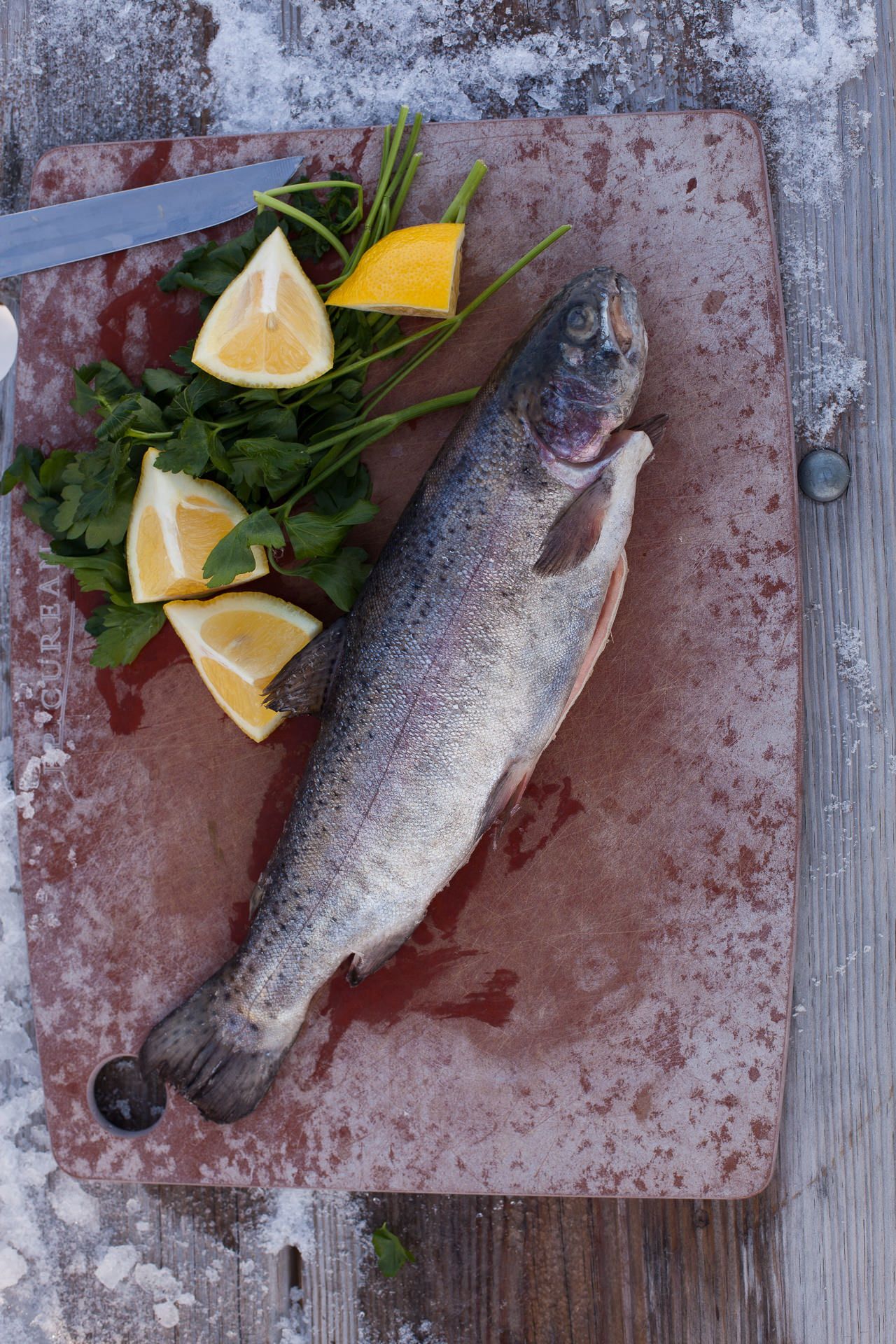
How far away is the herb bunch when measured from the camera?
2203mm

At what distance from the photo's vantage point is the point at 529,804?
2434 mm

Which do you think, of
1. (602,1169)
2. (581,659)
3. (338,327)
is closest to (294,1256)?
(602,1169)

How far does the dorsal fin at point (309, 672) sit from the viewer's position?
223cm

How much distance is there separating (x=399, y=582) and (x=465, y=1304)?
231 cm

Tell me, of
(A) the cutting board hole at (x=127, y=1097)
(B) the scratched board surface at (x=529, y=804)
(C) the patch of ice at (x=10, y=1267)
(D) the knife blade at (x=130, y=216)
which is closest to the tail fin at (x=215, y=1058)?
(B) the scratched board surface at (x=529, y=804)

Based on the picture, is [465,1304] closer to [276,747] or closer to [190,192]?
[276,747]

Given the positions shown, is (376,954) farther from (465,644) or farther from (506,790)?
(465,644)

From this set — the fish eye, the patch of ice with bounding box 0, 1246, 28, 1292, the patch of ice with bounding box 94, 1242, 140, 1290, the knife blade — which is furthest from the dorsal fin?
the patch of ice with bounding box 0, 1246, 28, 1292

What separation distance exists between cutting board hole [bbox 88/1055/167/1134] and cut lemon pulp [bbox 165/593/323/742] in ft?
3.94

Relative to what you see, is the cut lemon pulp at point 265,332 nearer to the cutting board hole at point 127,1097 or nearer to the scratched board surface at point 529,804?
the scratched board surface at point 529,804

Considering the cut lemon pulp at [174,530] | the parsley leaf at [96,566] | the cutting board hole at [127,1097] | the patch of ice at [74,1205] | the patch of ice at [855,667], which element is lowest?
the patch of ice at [74,1205]

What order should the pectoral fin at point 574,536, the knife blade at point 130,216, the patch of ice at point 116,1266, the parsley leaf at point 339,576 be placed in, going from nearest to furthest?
the pectoral fin at point 574,536 → the parsley leaf at point 339,576 → the knife blade at point 130,216 → the patch of ice at point 116,1266

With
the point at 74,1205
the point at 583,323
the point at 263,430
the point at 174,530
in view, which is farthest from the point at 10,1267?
the point at 583,323

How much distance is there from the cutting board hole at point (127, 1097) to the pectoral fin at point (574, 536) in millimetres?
2011
